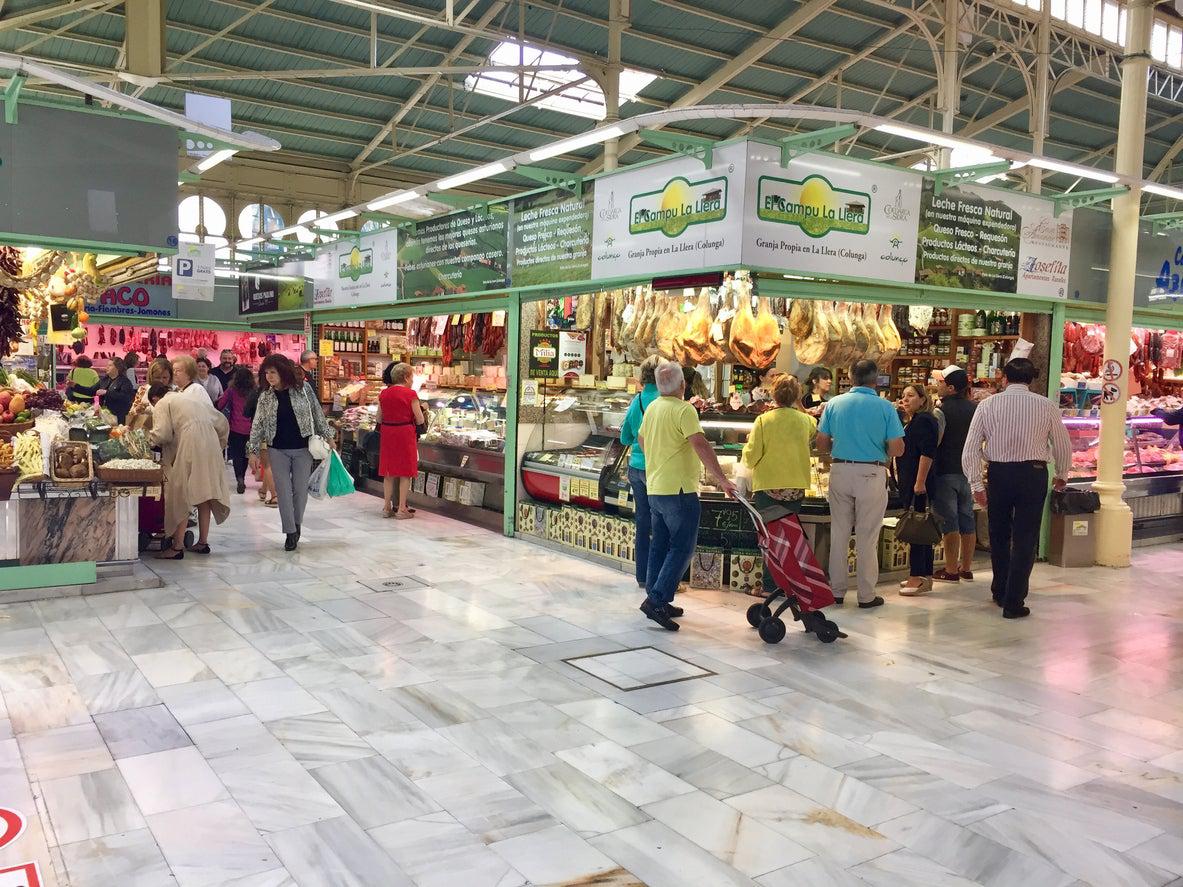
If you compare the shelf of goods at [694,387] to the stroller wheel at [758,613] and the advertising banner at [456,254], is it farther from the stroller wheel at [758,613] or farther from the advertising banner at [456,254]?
the stroller wheel at [758,613]

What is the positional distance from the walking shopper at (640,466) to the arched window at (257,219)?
56.8 ft

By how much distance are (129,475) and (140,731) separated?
10.4 feet

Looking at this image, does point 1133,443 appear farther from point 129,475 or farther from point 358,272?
point 129,475

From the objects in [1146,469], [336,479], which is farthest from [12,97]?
[1146,469]

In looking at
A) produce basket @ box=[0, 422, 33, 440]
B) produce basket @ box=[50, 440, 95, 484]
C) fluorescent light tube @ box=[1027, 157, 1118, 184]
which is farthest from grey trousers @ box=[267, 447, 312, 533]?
fluorescent light tube @ box=[1027, 157, 1118, 184]

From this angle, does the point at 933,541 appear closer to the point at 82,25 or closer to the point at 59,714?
the point at 59,714

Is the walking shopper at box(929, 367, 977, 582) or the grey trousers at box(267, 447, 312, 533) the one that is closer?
the walking shopper at box(929, 367, 977, 582)

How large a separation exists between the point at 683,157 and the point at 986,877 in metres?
5.09

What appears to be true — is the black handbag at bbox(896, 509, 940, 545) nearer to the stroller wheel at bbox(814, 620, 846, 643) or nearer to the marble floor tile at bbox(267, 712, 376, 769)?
the stroller wheel at bbox(814, 620, 846, 643)

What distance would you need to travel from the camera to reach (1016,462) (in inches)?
255

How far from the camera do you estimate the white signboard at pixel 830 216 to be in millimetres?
6418

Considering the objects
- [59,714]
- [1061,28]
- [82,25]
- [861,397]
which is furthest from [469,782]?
[1061,28]

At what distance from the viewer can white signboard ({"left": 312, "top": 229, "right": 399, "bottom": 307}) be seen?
36.4 ft

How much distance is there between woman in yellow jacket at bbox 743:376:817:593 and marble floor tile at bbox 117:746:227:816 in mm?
3727
